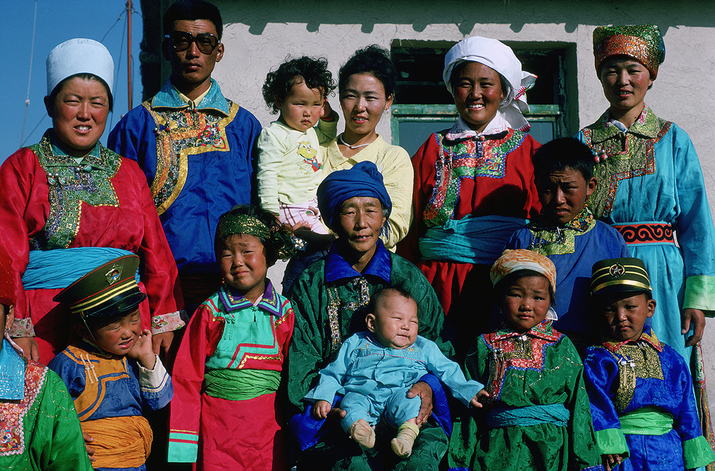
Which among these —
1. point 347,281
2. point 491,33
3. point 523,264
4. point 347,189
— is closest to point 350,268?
point 347,281

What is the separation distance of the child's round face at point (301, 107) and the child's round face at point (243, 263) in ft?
3.22

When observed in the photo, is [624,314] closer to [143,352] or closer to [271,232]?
[271,232]

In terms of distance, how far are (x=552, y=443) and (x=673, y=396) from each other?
2.39 ft

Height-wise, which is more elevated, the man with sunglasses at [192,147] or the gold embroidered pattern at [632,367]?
the man with sunglasses at [192,147]

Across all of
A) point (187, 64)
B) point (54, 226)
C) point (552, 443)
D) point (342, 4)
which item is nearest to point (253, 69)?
point (342, 4)

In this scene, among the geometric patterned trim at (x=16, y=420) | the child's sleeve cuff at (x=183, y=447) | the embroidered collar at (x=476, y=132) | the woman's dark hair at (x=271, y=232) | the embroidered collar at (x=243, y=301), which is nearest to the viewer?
the geometric patterned trim at (x=16, y=420)

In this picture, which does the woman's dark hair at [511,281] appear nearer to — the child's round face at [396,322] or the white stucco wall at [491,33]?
the child's round face at [396,322]

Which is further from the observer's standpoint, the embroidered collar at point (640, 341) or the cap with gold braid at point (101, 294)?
the embroidered collar at point (640, 341)

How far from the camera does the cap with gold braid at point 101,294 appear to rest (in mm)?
3236

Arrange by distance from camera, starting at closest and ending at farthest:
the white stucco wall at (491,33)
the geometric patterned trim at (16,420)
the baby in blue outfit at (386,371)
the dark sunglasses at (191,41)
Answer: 1. the geometric patterned trim at (16,420)
2. the baby in blue outfit at (386,371)
3. the dark sunglasses at (191,41)
4. the white stucco wall at (491,33)

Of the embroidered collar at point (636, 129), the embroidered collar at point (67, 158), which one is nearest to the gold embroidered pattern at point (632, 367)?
the embroidered collar at point (636, 129)

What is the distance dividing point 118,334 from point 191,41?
67.6 inches

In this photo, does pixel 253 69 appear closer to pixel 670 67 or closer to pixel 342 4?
pixel 342 4

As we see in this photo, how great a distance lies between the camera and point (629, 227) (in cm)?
393
